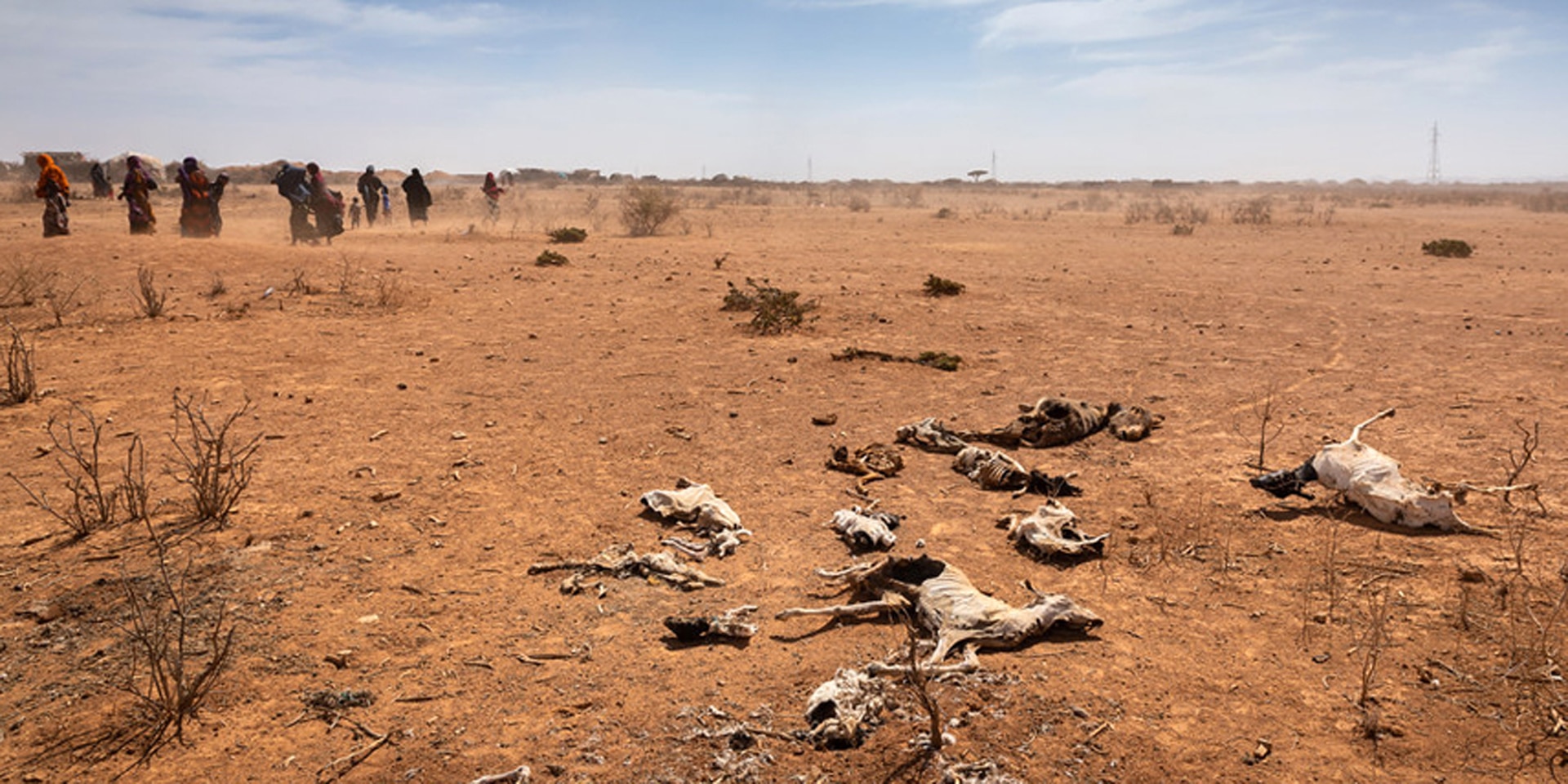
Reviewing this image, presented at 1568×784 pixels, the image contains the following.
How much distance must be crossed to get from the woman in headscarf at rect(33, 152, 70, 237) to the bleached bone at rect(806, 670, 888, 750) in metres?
16.5

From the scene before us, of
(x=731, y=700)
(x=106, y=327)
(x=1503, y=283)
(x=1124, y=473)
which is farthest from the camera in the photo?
(x=1503, y=283)

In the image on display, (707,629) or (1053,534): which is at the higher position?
(1053,534)

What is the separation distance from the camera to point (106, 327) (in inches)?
356

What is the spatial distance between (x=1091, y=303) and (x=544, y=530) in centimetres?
924

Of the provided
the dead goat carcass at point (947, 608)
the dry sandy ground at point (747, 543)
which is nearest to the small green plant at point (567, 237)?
the dry sandy ground at point (747, 543)

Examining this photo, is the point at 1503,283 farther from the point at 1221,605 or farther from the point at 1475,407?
the point at 1221,605

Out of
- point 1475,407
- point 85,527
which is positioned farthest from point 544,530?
point 1475,407

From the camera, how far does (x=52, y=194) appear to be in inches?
578

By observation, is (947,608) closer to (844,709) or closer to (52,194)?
(844,709)

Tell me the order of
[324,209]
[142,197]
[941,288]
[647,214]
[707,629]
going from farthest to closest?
[647,214] < [324,209] < [142,197] < [941,288] < [707,629]

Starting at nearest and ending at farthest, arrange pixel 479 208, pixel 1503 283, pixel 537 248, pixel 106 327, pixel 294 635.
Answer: pixel 294 635 < pixel 106 327 < pixel 1503 283 < pixel 537 248 < pixel 479 208

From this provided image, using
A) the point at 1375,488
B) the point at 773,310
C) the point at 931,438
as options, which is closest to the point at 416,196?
the point at 773,310

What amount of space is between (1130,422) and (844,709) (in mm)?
4107

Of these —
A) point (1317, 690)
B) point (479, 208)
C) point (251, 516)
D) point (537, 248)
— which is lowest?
point (1317, 690)
